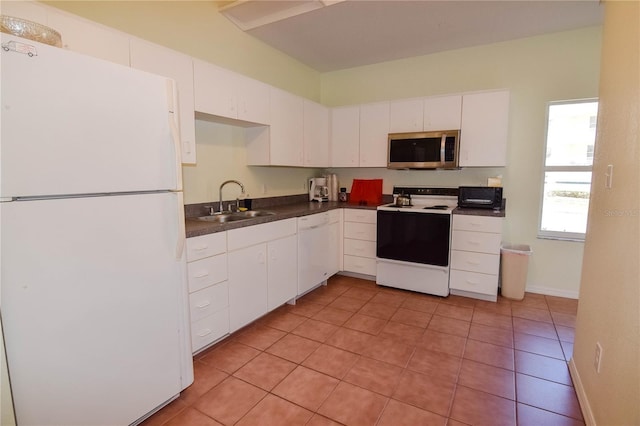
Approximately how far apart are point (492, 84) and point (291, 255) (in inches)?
111

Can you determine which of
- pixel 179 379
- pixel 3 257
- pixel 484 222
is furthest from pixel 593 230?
pixel 3 257

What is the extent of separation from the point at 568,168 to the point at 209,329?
3.67 metres

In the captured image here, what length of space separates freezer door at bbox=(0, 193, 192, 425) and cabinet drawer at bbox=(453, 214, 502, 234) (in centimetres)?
256

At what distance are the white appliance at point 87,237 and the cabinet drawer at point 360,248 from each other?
2.32 meters

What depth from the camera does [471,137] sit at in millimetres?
3271

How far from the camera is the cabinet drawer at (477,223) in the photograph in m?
2.99

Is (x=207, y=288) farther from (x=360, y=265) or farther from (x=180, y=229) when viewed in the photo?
(x=360, y=265)

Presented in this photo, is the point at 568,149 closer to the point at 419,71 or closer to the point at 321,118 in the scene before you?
the point at 419,71

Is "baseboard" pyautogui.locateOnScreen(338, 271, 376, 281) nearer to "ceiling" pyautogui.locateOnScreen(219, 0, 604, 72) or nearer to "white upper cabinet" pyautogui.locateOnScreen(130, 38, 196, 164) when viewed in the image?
"white upper cabinet" pyautogui.locateOnScreen(130, 38, 196, 164)

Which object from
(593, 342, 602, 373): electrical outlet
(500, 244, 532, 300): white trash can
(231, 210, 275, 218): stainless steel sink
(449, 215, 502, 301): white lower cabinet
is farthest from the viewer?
(500, 244, 532, 300): white trash can

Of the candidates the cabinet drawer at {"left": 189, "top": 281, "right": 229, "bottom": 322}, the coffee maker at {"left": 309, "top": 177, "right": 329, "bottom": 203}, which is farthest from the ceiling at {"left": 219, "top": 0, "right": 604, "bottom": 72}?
the cabinet drawer at {"left": 189, "top": 281, "right": 229, "bottom": 322}

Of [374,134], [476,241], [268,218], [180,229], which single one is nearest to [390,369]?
[268,218]

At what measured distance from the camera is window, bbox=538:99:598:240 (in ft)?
10.3

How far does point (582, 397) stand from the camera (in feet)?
5.62
